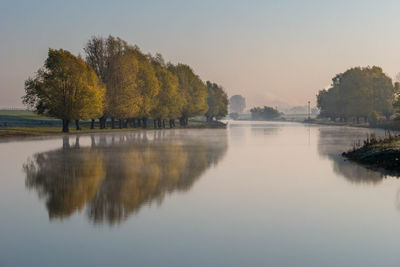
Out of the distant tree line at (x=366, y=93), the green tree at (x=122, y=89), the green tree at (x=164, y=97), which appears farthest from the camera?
the distant tree line at (x=366, y=93)

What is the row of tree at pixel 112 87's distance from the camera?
56281mm

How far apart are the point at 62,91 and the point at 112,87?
523 inches

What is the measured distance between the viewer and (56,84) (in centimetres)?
5591

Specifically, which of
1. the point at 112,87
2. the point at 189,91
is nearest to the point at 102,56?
the point at 112,87

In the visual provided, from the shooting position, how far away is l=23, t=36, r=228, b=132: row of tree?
5628 cm

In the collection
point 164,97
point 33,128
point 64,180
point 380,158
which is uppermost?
point 164,97

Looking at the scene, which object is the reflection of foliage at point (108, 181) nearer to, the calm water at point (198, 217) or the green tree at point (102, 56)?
the calm water at point (198, 217)

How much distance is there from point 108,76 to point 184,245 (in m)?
65.2

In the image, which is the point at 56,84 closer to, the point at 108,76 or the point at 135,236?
the point at 108,76

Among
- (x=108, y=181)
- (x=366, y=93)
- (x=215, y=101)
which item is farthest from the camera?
(x=215, y=101)

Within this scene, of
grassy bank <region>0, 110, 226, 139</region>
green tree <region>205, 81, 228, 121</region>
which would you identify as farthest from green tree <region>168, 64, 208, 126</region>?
green tree <region>205, 81, 228, 121</region>

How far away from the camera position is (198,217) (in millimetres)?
9617

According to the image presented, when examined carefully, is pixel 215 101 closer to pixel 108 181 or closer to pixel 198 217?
pixel 108 181

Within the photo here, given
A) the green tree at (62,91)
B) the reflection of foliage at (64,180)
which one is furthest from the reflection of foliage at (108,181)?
the green tree at (62,91)
